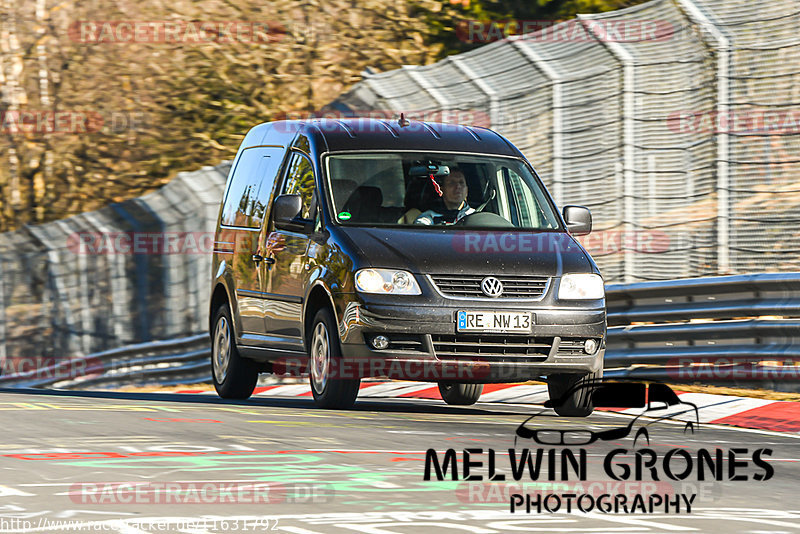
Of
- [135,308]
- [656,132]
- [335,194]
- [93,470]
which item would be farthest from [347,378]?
[135,308]

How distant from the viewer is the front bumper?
38.4 ft

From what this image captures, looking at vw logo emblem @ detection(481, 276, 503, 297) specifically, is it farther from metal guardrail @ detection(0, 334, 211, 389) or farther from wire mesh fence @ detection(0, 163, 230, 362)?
wire mesh fence @ detection(0, 163, 230, 362)

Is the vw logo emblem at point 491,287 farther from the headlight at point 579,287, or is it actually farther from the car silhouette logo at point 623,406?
the car silhouette logo at point 623,406

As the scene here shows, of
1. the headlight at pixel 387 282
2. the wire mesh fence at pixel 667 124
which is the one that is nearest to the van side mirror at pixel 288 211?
the headlight at pixel 387 282

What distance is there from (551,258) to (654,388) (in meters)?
2.81

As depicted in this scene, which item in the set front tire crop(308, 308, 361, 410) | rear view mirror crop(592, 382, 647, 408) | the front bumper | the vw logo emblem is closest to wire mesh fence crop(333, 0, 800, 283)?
rear view mirror crop(592, 382, 647, 408)

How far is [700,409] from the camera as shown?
13.4 metres

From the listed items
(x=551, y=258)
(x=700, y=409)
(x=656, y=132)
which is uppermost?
(x=656, y=132)

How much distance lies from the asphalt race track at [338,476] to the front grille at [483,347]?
48cm

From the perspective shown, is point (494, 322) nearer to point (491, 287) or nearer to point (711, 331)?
point (491, 287)

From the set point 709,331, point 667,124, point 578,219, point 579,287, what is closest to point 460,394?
point 709,331

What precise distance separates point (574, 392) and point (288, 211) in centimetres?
251

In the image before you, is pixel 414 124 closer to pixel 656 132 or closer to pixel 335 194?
pixel 335 194

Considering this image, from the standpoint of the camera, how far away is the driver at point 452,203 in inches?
496
